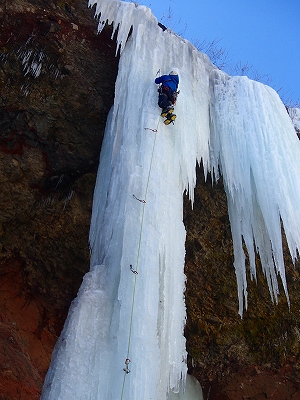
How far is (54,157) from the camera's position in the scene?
22.1 feet

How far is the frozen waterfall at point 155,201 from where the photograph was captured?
363 cm

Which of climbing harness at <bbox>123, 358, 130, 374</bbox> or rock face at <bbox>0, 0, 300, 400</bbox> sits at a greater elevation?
rock face at <bbox>0, 0, 300, 400</bbox>

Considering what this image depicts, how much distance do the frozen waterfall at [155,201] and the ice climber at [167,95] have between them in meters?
0.10

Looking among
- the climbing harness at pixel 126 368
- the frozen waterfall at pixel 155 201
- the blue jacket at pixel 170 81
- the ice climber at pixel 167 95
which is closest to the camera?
the climbing harness at pixel 126 368

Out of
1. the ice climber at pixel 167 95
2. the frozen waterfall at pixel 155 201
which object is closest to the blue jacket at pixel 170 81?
the ice climber at pixel 167 95

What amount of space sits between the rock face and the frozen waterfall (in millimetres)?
622

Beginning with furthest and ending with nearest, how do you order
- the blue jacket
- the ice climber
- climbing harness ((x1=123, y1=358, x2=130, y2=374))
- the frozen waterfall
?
the blue jacket, the ice climber, the frozen waterfall, climbing harness ((x1=123, y1=358, x2=130, y2=374))

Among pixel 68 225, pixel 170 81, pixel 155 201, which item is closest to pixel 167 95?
pixel 170 81

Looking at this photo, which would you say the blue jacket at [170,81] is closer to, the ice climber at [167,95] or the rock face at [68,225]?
the ice climber at [167,95]

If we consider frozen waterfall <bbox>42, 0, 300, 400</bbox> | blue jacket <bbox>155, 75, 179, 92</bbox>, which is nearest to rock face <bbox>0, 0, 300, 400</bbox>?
frozen waterfall <bbox>42, 0, 300, 400</bbox>

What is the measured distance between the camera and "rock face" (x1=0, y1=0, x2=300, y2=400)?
636cm

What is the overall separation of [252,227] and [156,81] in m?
2.61

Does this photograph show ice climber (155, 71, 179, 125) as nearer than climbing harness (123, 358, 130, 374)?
No

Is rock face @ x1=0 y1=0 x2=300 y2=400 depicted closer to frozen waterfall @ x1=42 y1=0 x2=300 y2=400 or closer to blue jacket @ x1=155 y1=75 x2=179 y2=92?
frozen waterfall @ x1=42 y1=0 x2=300 y2=400
